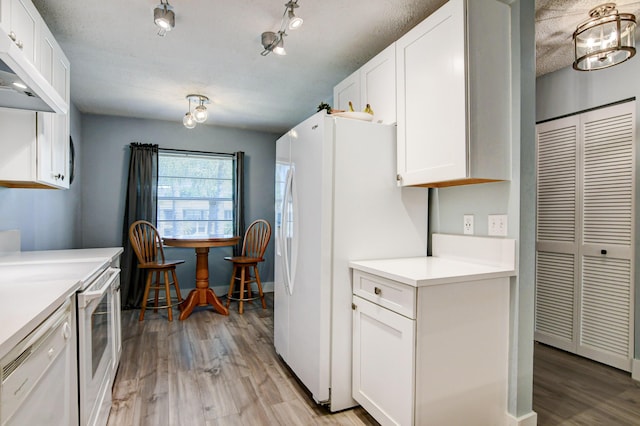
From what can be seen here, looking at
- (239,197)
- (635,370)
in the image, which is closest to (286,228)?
(239,197)

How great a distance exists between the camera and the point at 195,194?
4789mm

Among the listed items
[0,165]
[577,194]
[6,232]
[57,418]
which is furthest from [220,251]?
[577,194]

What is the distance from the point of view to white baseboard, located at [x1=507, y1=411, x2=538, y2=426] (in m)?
1.76

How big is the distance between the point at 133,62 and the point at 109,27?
548mm

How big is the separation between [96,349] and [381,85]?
222 centimetres

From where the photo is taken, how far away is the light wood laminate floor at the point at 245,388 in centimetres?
195

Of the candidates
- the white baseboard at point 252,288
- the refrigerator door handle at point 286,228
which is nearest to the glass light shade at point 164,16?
the refrigerator door handle at point 286,228

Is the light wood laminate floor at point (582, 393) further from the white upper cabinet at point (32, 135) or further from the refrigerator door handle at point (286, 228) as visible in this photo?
the white upper cabinet at point (32, 135)

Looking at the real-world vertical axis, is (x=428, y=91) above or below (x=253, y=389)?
above

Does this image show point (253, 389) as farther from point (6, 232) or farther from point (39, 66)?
point (39, 66)

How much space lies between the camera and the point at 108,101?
374cm

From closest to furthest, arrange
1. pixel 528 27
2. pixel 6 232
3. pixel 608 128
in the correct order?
pixel 528 27 < pixel 6 232 < pixel 608 128

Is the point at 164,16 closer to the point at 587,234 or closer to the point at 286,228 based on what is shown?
the point at 286,228

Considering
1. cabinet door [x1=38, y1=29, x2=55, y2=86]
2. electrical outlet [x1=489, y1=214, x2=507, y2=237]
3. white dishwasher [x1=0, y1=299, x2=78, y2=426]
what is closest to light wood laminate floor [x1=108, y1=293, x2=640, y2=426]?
white dishwasher [x1=0, y1=299, x2=78, y2=426]
